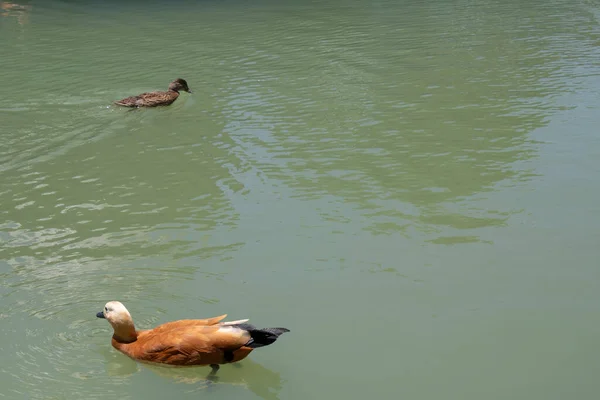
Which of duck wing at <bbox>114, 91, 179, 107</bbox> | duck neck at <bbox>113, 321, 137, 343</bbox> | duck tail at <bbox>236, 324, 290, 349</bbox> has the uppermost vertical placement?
duck wing at <bbox>114, 91, 179, 107</bbox>

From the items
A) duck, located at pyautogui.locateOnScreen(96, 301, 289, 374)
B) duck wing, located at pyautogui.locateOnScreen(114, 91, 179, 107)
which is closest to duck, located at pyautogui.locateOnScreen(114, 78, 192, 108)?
duck wing, located at pyautogui.locateOnScreen(114, 91, 179, 107)

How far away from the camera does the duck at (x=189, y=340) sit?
5367 millimetres

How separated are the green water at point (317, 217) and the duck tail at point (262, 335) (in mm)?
395


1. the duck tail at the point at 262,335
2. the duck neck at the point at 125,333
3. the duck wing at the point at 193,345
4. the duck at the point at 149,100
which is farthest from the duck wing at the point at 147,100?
the duck tail at the point at 262,335

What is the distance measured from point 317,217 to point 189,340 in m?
2.79

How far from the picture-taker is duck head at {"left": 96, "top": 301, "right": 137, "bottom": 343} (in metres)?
5.82

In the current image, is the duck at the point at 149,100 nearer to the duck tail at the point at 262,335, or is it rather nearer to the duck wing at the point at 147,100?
the duck wing at the point at 147,100

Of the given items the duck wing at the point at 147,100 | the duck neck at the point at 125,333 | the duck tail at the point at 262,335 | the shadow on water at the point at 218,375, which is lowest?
the shadow on water at the point at 218,375

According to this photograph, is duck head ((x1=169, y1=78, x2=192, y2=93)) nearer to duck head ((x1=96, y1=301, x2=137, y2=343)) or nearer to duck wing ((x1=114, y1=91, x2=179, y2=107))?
duck wing ((x1=114, y1=91, x2=179, y2=107))

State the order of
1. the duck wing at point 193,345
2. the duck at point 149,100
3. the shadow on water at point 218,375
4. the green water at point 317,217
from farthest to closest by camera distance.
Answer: the duck at point 149,100 < the green water at point 317,217 < the shadow on water at point 218,375 < the duck wing at point 193,345

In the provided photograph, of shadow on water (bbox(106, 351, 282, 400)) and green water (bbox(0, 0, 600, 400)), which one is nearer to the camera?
shadow on water (bbox(106, 351, 282, 400))

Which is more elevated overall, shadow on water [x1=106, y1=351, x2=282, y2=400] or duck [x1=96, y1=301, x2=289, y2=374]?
duck [x1=96, y1=301, x2=289, y2=374]

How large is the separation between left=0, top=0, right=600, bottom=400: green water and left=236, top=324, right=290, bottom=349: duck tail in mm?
395

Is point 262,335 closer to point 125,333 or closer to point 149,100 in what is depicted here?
point 125,333
